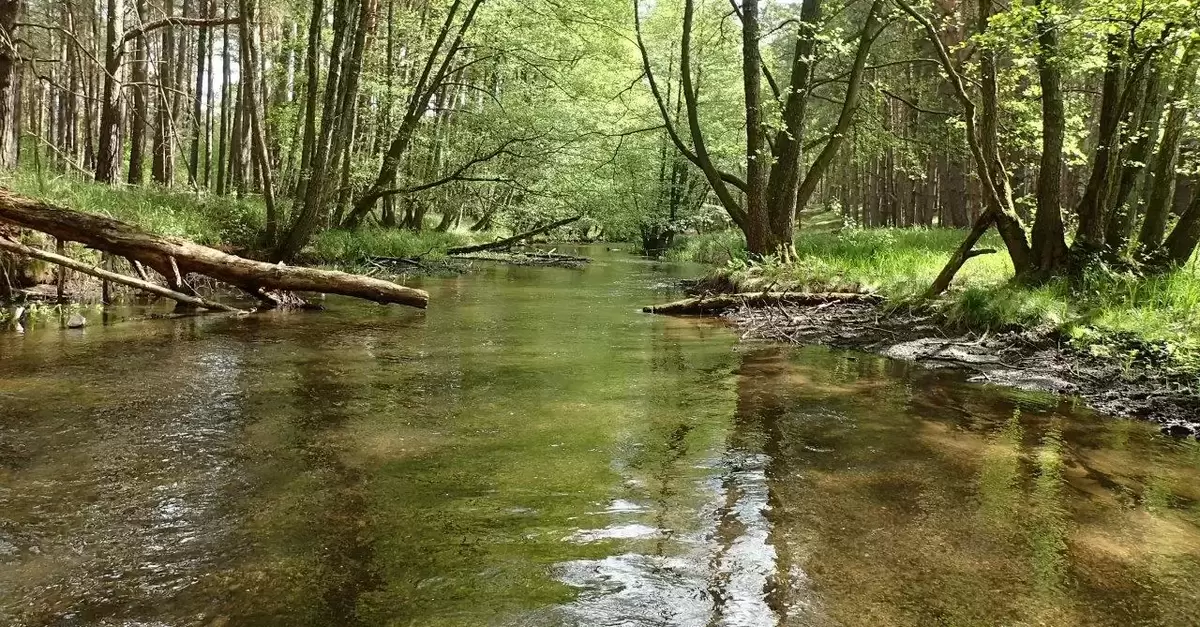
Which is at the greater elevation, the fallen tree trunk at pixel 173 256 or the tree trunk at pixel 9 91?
the tree trunk at pixel 9 91

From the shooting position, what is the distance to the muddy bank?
6.07 m

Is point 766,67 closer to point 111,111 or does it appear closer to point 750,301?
point 750,301


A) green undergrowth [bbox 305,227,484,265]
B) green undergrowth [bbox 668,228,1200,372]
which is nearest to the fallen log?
green undergrowth [bbox 668,228,1200,372]

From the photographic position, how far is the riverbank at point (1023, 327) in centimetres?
640

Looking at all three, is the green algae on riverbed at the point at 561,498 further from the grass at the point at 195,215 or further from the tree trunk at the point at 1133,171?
the tree trunk at the point at 1133,171

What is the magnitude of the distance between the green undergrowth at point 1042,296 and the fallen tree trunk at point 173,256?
21.5 feet

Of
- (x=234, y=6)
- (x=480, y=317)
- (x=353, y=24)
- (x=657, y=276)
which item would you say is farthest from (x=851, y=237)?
(x=234, y=6)

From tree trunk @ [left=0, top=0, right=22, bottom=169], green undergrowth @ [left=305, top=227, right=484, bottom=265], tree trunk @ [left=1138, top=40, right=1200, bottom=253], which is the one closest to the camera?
tree trunk @ [left=1138, top=40, right=1200, bottom=253]

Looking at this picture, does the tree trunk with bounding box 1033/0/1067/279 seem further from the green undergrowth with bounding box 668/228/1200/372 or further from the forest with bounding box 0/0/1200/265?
the green undergrowth with bounding box 668/228/1200/372

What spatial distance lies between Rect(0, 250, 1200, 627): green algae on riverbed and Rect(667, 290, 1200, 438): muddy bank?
48cm

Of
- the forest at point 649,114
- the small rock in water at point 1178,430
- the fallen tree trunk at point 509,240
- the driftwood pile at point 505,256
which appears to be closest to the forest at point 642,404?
the small rock in water at point 1178,430

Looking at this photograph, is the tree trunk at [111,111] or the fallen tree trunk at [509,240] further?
the fallen tree trunk at [509,240]

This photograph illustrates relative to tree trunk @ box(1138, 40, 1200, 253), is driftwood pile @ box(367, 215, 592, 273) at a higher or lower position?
Result: lower

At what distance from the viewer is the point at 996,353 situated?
8.02 m
